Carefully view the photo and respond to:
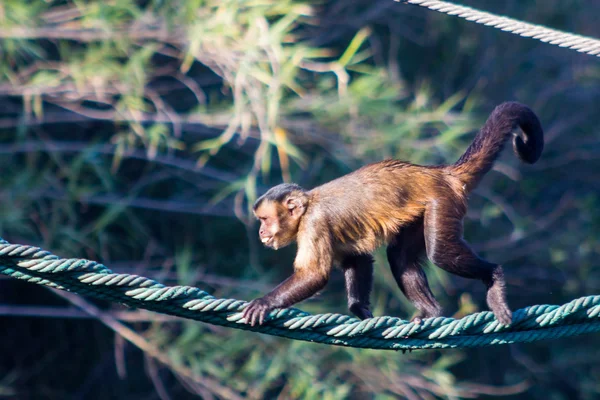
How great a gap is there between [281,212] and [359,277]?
55 centimetres

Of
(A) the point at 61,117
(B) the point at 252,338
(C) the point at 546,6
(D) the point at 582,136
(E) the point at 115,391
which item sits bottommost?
(E) the point at 115,391

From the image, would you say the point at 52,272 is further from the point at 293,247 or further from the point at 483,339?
the point at 293,247

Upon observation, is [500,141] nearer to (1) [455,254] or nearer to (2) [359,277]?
(1) [455,254]

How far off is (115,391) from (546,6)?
24.1ft

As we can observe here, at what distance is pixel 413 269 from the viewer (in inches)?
166

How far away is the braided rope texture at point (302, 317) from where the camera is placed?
2.77 metres

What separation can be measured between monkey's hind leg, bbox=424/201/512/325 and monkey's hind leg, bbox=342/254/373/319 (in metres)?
0.50

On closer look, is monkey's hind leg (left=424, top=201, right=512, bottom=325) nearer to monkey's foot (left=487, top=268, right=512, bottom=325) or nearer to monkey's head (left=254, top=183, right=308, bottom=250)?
monkey's foot (left=487, top=268, right=512, bottom=325)

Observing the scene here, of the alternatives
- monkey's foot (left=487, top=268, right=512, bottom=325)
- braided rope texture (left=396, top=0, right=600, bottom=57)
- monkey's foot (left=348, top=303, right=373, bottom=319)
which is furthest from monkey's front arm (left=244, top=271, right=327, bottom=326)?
braided rope texture (left=396, top=0, right=600, bottom=57)

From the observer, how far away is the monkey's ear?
4.29 metres

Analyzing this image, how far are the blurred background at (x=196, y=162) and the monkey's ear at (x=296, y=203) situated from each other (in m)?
1.63

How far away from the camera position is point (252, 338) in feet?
23.9

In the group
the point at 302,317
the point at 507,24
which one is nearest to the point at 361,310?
the point at 302,317

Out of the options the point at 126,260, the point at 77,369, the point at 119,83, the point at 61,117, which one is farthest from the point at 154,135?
the point at 77,369
